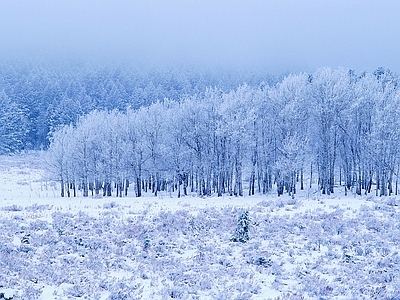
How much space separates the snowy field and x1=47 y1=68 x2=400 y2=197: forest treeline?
19.4 meters

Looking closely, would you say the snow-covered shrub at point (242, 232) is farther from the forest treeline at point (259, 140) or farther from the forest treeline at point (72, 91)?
the forest treeline at point (72, 91)

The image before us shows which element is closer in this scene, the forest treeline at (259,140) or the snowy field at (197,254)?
the snowy field at (197,254)

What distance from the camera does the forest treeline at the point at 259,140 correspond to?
43125 millimetres

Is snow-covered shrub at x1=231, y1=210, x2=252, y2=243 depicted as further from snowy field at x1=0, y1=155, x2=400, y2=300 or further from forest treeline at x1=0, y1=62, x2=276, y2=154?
forest treeline at x1=0, y1=62, x2=276, y2=154

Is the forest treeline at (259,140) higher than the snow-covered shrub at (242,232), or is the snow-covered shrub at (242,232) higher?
the forest treeline at (259,140)

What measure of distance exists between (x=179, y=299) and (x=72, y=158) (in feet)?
137

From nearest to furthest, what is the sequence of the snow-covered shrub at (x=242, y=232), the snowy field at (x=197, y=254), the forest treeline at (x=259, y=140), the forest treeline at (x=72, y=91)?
the snowy field at (x=197, y=254), the snow-covered shrub at (x=242, y=232), the forest treeline at (x=259, y=140), the forest treeline at (x=72, y=91)

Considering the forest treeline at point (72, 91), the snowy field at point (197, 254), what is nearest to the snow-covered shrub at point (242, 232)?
the snowy field at point (197, 254)

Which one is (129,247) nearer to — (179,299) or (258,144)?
(179,299)

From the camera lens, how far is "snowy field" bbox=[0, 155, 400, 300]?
524 inches

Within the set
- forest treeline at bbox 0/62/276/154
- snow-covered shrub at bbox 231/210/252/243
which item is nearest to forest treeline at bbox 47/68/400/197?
snow-covered shrub at bbox 231/210/252/243

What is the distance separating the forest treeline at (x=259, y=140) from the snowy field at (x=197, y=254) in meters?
19.4

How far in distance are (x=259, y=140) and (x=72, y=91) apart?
302 ft

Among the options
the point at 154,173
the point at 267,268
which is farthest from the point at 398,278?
the point at 154,173
